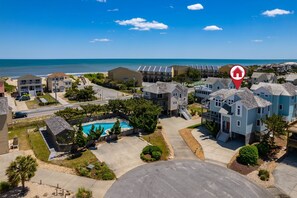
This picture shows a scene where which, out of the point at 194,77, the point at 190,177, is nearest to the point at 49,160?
the point at 190,177

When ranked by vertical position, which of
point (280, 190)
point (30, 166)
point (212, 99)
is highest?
point (212, 99)

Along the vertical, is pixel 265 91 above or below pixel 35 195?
above

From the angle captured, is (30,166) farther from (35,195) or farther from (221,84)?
(221,84)

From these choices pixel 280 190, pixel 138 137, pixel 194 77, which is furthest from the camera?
pixel 194 77

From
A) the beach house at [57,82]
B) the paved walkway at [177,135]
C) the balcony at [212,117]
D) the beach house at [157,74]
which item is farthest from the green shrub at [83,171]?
the beach house at [157,74]

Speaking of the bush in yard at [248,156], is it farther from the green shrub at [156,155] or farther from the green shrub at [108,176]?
the green shrub at [108,176]
